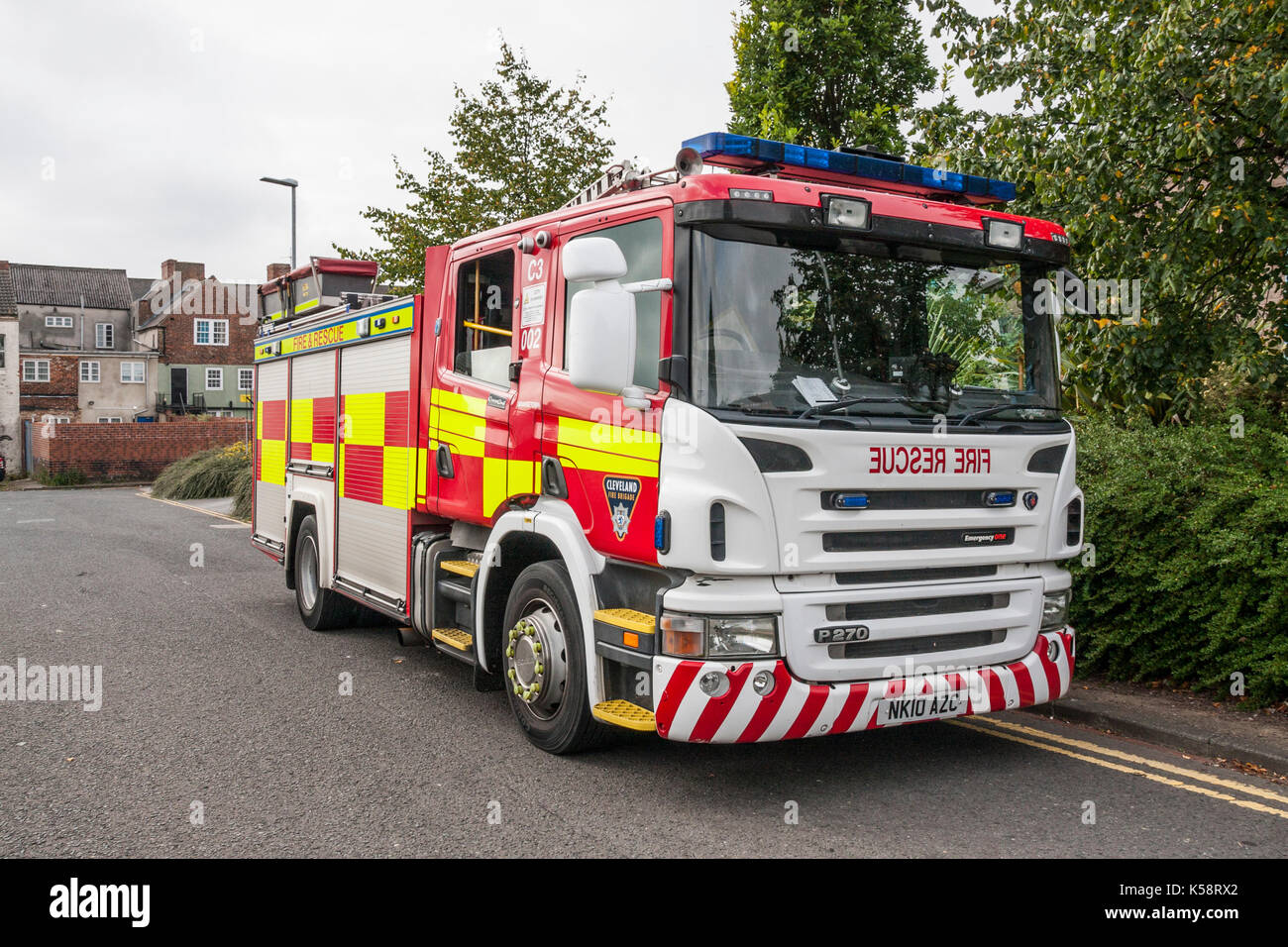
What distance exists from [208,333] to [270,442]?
52553 millimetres

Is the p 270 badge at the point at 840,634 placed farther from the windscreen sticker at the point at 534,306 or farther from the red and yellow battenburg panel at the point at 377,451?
the red and yellow battenburg panel at the point at 377,451

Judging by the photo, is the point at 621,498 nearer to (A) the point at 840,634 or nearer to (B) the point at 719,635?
(B) the point at 719,635

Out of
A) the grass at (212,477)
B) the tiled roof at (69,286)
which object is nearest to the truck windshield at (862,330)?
the grass at (212,477)

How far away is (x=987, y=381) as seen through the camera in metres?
5.07

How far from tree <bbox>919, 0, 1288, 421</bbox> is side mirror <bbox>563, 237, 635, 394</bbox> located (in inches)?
155

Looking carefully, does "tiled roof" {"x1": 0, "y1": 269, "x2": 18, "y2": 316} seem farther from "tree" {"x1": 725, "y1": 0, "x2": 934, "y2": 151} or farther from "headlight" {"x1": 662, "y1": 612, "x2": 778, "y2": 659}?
"headlight" {"x1": 662, "y1": 612, "x2": 778, "y2": 659}

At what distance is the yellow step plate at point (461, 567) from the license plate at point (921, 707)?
2.47 metres

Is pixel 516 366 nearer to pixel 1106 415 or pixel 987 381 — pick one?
pixel 987 381

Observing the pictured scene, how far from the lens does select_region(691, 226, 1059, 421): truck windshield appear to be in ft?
14.6

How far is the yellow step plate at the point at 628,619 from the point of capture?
4.50m

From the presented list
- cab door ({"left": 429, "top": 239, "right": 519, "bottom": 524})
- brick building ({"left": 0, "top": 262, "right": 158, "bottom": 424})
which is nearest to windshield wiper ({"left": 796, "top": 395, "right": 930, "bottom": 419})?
cab door ({"left": 429, "top": 239, "right": 519, "bottom": 524})

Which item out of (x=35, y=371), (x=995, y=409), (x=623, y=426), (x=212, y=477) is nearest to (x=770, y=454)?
(x=623, y=426)

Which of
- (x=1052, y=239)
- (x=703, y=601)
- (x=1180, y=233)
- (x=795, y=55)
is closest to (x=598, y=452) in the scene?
(x=703, y=601)

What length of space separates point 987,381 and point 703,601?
185 cm
